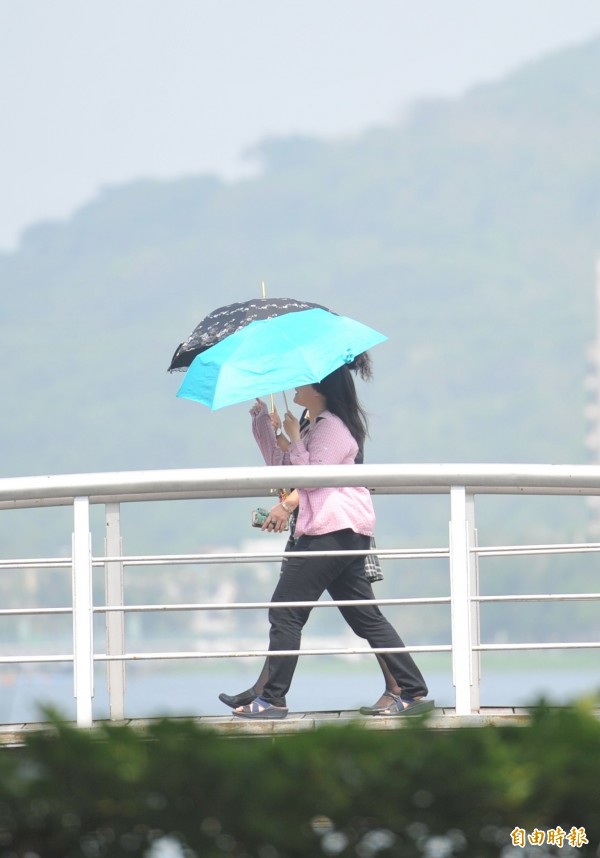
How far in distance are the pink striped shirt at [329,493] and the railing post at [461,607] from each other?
1.58 ft

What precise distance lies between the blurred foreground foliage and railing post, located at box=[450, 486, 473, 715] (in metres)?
2.35

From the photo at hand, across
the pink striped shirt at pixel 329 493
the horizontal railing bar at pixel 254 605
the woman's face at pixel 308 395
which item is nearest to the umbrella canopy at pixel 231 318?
the woman's face at pixel 308 395

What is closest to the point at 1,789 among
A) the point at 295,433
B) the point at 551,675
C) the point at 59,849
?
the point at 59,849

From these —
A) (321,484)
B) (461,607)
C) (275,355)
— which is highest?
(275,355)

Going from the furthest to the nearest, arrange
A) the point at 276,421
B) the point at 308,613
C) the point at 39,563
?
the point at 276,421 → the point at 308,613 → the point at 39,563

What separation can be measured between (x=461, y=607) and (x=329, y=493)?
729mm

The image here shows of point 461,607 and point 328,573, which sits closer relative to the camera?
point 461,607

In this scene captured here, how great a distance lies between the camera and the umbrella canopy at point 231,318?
6.36 metres

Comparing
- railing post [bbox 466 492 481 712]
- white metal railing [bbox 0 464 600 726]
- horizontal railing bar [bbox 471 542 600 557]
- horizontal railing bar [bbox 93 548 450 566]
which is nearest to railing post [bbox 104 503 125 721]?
horizontal railing bar [bbox 93 548 450 566]

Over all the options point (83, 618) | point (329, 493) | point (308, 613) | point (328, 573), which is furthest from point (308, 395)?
point (83, 618)

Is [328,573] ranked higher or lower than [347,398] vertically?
lower

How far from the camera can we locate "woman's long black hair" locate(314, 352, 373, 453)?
5.99 metres

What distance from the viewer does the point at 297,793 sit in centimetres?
282

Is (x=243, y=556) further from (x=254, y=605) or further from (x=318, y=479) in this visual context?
(x=318, y=479)
